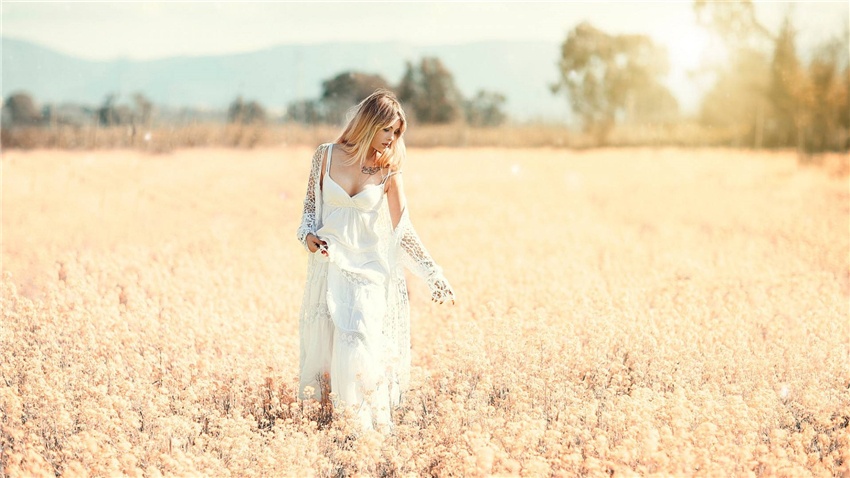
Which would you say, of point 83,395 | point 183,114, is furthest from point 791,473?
point 183,114

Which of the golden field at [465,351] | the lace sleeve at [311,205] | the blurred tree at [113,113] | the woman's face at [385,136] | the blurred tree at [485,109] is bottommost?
the golden field at [465,351]

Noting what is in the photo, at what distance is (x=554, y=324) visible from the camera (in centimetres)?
676

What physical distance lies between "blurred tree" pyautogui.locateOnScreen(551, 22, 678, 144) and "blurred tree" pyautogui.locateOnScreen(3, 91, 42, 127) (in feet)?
74.7

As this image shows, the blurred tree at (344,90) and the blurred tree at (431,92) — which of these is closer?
the blurred tree at (344,90)

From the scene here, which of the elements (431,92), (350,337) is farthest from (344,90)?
(350,337)

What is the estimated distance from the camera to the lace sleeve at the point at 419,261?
5.12 metres

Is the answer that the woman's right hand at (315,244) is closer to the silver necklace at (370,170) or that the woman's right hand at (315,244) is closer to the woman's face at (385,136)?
the silver necklace at (370,170)

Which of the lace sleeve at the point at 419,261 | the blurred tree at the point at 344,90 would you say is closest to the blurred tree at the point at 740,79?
the blurred tree at the point at 344,90

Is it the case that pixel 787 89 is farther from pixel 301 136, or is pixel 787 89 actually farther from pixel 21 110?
pixel 21 110

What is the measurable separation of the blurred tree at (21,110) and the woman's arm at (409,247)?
22.4 meters

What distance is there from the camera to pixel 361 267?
5.02m

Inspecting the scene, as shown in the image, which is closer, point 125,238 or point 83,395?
point 83,395

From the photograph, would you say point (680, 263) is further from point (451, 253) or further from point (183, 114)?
point (183, 114)

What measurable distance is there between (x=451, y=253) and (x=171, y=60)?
19.7 meters
